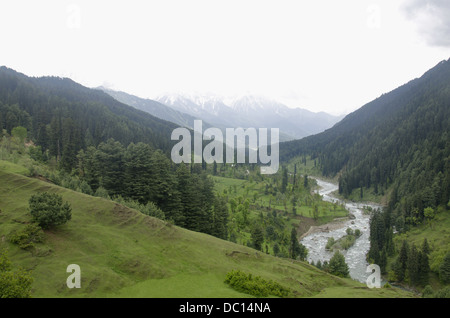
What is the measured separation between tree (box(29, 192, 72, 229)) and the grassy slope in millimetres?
1347

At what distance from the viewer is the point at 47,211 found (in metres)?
27.1

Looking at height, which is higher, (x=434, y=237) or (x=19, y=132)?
(x=19, y=132)

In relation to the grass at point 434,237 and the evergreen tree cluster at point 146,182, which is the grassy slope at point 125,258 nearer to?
the evergreen tree cluster at point 146,182

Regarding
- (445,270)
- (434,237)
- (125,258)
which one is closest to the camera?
(125,258)

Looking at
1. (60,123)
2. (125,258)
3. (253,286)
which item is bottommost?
(253,286)

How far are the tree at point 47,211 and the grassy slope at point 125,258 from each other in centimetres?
135

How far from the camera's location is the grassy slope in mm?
22969

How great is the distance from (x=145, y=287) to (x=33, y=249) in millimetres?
11480

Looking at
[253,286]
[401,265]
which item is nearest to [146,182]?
[253,286]

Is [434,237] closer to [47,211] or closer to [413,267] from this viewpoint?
[413,267]

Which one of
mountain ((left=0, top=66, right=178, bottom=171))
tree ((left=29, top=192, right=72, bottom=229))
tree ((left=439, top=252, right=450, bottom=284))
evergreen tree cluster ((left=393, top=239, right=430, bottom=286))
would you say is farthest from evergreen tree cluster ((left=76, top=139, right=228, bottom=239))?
tree ((left=439, top=252, right=450, bottom=284))

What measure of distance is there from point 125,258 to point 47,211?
967 cm
